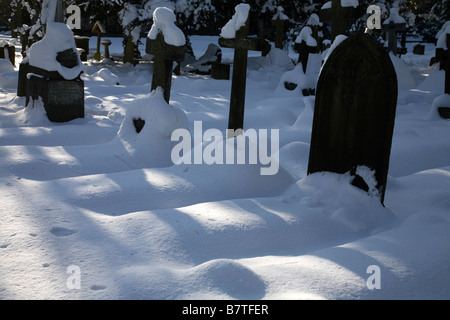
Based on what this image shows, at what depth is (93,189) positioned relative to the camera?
402cm

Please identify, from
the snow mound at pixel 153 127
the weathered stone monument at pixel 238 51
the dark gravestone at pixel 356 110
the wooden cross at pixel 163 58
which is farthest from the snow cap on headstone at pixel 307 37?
the dark gravestone at pixel 356 110

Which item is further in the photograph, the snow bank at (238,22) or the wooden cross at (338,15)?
the wooden cross at (338,15)

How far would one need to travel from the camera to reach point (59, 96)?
7262 millimetres

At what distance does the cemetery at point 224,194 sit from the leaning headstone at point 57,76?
0.02 m

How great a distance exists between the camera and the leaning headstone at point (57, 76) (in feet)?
23.6

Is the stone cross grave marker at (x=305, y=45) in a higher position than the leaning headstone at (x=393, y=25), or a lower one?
lower

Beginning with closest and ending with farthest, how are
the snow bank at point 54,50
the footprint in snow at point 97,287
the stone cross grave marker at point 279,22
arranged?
1. the footprint in snow at point 97,287
2. the snow bank at point 54,50
3. the stone cross grave marker at point 279,22

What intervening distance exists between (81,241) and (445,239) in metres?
2.42

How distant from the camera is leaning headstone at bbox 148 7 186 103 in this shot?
583 centimetres

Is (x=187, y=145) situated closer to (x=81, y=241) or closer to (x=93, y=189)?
(x=93, y=189)

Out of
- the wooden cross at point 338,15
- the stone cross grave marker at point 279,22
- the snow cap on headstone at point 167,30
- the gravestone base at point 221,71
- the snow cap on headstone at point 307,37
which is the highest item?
the stone cross grave marker at point 279,22

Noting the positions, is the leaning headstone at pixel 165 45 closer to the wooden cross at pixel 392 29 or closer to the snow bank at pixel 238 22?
the snow bank at pixel 238 22
